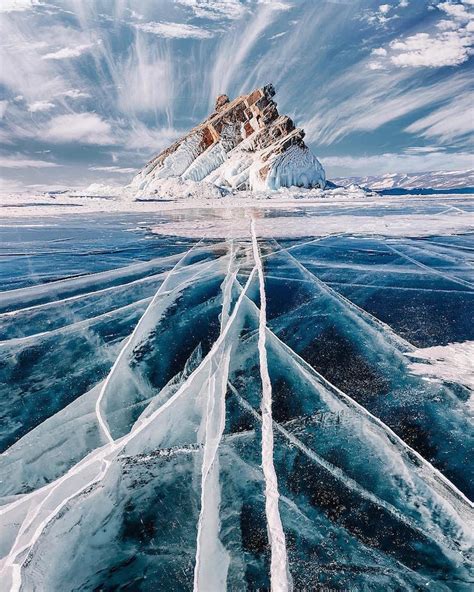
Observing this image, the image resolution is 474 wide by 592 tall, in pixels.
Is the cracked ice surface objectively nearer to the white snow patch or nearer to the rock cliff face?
the white snow patch

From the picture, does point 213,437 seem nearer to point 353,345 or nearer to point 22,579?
point 22,579

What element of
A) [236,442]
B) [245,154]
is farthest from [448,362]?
[245,154]

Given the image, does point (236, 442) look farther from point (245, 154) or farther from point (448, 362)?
point (245, 154)

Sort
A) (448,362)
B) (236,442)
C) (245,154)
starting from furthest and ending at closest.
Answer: (245,154) → (448,362) → (236,442)

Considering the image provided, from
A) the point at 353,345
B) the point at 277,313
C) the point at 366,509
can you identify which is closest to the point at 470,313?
the point at 353,345

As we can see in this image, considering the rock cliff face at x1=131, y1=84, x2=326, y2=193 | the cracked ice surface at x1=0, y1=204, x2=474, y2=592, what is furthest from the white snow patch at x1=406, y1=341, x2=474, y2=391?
the rock cliff face at x1=131, y1=84, x2=326, y2=193

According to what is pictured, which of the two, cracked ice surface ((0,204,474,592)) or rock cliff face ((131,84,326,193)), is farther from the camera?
rock cliff face ((131,84,326,193))
